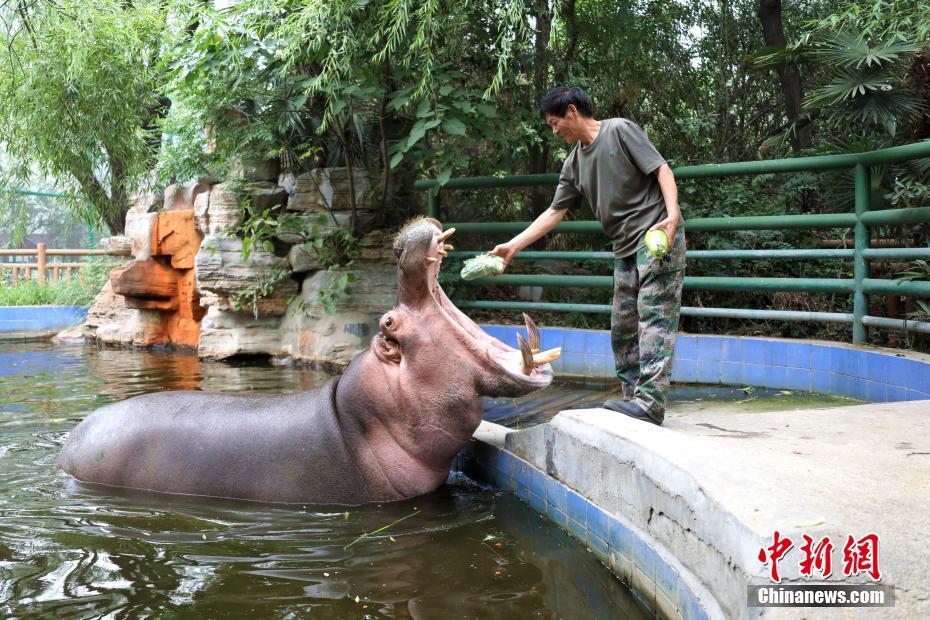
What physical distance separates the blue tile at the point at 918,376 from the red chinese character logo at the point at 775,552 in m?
3.04

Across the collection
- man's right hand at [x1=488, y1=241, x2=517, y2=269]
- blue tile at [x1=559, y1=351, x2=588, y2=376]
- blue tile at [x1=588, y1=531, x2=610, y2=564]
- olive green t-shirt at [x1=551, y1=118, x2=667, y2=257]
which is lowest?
blue tile at [x1=588, y1=531, x2=610, y2=564]

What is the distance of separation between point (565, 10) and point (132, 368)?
17.6ft

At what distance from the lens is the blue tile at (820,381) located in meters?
5.39

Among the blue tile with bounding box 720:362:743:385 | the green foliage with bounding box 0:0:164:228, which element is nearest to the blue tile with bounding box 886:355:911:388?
the blue tile with bounding box 720:362:743:385

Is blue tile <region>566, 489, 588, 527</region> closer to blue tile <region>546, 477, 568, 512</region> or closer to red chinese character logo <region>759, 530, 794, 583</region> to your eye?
blue tile <region>546, 477, 568, 512</region>

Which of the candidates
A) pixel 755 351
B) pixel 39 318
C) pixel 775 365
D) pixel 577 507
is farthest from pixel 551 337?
pixel 39 318

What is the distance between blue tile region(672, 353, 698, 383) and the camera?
6184 mm

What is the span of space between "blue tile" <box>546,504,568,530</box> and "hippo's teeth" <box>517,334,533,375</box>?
55 centimetres

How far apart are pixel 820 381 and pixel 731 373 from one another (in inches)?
26.7

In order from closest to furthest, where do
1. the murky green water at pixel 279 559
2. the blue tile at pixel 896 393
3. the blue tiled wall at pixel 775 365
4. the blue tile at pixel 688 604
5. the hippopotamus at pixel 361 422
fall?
the blue tile at pixel 688 604
the murky green water at pixel 279 559
the hippopotamus at pixel 361 422
the blue tile at pixel 896 393
the blue tiled wall at pixel 775 365

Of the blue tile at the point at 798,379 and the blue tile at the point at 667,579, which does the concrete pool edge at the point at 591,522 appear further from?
the blue tile at the point at 798,379

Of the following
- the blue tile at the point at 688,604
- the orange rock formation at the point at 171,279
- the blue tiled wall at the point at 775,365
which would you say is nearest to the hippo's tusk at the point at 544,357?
the blue tile at the point at 688,604

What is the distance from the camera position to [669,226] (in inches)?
143

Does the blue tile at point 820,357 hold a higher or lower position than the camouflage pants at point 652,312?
lower
